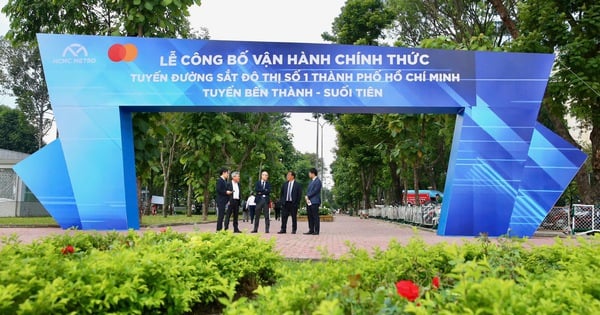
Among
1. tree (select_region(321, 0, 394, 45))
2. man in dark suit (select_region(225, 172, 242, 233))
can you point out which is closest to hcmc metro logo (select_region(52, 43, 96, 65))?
man in dark suit (select_region(225, 172, 242, 233))

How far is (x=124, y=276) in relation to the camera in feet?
9.96

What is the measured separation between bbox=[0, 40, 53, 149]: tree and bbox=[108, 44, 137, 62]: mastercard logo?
31978 millimetres

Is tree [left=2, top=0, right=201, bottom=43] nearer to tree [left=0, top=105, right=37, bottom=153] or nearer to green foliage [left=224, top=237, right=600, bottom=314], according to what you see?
green foliage [left=224, top=237, right=600, bottom=314]

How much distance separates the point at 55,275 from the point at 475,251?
3.27 m

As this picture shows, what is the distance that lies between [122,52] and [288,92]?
14.0 feet

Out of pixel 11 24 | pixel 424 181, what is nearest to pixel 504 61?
pixel 11 24

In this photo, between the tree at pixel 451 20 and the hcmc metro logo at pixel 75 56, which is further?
the tree at pixel 451 20

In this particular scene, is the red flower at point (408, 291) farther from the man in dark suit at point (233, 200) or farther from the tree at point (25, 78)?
the tree at point (25, 78)

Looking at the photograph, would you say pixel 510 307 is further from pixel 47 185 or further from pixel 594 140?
pixel 594 140

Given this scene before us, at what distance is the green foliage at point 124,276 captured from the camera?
8.66 ft

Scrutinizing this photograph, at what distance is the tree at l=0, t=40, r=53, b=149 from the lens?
40562mm

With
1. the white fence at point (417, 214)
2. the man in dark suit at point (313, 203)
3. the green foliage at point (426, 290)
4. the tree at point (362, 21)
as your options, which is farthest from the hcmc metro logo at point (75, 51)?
the tree at point (362, 21)

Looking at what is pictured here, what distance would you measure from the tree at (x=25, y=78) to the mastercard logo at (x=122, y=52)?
3198 cm

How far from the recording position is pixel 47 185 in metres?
13.0
